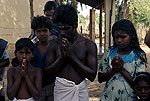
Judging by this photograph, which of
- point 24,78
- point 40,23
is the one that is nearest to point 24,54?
point 24,78

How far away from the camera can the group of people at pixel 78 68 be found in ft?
7.35

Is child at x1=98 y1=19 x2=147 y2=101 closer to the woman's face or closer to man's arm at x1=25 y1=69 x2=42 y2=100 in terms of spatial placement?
the woman's face

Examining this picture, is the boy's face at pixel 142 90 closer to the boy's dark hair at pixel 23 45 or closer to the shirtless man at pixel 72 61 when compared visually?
the shirtless man at pixel 72 61

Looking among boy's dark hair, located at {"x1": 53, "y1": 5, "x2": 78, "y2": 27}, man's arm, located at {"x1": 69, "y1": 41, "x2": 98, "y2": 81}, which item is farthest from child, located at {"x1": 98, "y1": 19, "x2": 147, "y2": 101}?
boy's dark hair, located at {"x1": 53, "y1": 5, "x2": 78, "y2": 27}

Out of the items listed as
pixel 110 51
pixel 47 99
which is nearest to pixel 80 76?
pixel 110 51

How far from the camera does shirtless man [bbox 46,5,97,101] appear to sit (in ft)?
7.28

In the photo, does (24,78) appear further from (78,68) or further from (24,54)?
(78,68)

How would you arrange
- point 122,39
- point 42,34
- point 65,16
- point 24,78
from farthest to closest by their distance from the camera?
point 42,34, point 24,78, point 122,39, point 65,16

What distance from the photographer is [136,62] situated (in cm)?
234

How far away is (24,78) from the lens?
8.04ft

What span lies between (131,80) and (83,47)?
1.94ft

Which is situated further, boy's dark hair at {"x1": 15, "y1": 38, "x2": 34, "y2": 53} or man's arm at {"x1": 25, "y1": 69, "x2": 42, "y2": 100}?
boy's dark hair at {"x1": 15, "y1": 38, "x2": 34, "y2": 53}

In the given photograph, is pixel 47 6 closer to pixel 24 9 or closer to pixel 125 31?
pixel 125 31

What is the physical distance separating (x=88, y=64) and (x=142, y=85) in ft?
2.00
